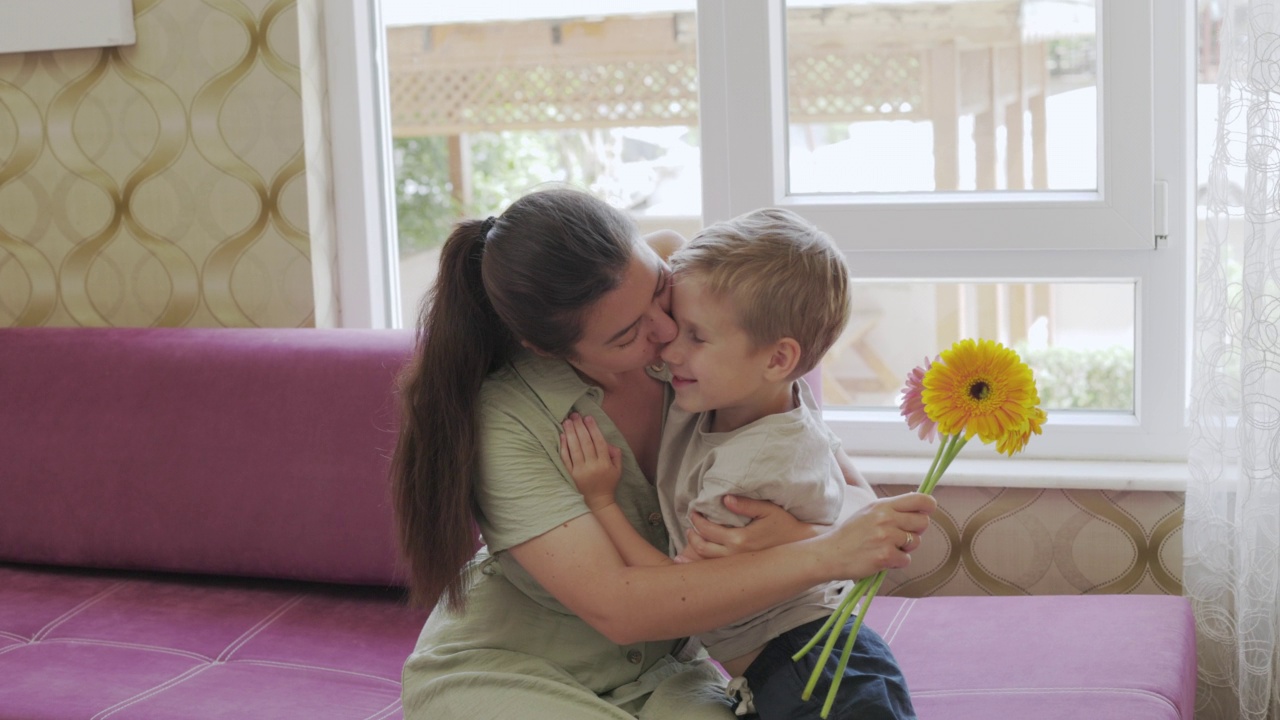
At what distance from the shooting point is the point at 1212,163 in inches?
78.6

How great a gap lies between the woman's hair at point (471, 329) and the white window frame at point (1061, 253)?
43.6 inches

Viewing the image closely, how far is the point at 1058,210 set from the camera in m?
2.37

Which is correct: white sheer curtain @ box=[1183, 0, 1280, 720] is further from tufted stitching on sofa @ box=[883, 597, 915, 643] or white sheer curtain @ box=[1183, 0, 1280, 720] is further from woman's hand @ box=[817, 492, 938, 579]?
woman's hand @ box=[817, 492, 938, 579]

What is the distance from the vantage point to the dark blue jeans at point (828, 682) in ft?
4.63

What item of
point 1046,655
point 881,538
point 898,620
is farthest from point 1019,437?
point 898,620

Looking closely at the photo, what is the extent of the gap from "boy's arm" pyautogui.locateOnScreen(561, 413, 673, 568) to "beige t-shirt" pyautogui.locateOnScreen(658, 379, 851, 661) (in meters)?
0.07

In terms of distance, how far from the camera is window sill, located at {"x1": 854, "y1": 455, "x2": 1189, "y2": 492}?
2.29m

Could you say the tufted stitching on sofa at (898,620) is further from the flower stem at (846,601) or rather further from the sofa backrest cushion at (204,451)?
the sofa backrest cushion at (204,451)

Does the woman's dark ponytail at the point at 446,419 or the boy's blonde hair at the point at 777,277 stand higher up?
the boy's blonde hair at the point at 777,277

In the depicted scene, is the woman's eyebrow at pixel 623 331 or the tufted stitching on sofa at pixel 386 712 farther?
the tufted stitching on sofa at pixel 386 712

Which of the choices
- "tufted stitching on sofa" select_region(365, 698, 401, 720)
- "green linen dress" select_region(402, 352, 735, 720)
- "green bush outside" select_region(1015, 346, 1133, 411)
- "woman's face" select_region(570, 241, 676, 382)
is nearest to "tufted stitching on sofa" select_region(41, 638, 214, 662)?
"tufted stitching on sofa" select_region(365, 698, 401, 720)

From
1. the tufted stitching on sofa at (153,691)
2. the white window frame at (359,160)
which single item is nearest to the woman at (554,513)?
the tufted stitching on sofa at (153,691)

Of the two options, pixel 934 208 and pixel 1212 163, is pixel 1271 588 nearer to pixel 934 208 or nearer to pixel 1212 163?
pixel 1212 163

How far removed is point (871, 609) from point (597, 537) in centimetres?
83
